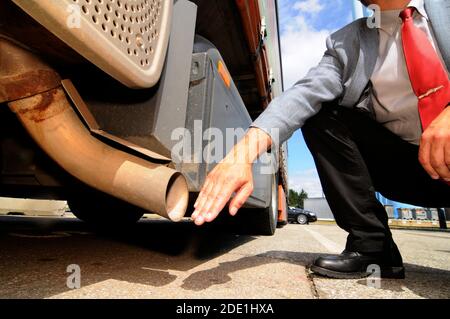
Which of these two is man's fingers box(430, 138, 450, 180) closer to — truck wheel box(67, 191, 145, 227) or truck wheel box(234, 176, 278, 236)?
truck wheel box(234, 176, 278, 236)

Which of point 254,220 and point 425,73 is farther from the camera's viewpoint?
point 254,220

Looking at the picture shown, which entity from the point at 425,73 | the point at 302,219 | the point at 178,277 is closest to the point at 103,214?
the point at 178,277

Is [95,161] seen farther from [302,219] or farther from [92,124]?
[302,219]

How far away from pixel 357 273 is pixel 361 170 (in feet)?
1.32

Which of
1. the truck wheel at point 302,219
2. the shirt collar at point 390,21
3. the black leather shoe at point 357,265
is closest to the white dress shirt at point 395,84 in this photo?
the shirt collar at point 390,21

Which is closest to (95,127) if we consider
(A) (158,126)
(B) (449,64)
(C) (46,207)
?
(A) (158,126)

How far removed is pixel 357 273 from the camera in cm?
127

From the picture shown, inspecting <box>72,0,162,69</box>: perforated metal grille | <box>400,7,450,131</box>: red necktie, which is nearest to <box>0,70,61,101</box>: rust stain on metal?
<box>72,0,162,69</box>: perforated metal grille

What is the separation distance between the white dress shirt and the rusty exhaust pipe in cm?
86

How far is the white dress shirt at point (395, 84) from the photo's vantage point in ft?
3.98

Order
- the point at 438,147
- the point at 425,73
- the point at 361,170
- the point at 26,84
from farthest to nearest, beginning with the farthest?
the point at 361,170, the point at 425,73, the point at 438,147, the point at 26,84

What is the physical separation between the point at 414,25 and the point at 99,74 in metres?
1.07

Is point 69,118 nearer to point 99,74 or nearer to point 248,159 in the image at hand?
point 99,74

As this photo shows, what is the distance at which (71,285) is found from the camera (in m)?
0.98
